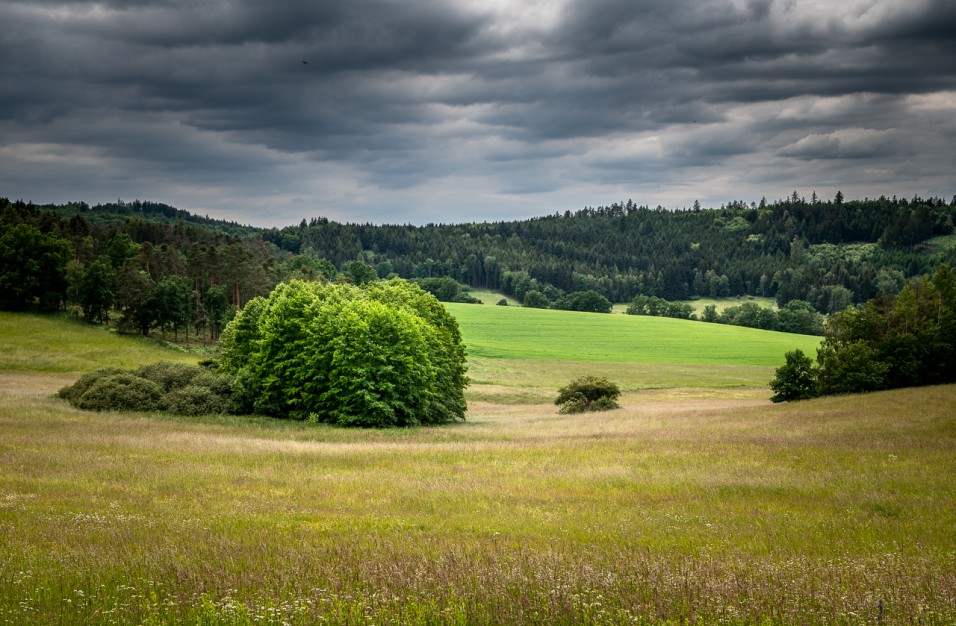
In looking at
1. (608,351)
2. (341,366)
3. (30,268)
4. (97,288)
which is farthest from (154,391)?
(608,351)

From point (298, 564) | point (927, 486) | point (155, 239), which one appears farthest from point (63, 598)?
point (155, 239)

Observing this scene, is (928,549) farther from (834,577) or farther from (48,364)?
(48,364)

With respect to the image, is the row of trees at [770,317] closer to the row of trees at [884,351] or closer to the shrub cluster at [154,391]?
the row of trees at [884,351]

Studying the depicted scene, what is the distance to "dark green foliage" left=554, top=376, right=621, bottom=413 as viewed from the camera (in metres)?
61.7

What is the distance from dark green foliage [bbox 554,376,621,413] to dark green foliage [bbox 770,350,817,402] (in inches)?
555

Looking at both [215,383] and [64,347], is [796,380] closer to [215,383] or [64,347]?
[215,383]

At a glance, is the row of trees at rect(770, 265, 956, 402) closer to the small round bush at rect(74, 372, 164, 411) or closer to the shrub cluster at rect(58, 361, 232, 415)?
the shrub cluster at rect(58, 361, 232, 415)

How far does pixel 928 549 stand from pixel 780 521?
3094 mm

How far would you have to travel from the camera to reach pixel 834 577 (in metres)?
9.01

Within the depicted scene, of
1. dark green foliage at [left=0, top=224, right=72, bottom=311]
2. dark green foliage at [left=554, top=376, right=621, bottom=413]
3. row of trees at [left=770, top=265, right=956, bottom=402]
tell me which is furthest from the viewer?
dark green foliage at [left=0, top=224, right=72, bottom=311]

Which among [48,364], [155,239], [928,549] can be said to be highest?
[155,239]

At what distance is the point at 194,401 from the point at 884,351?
5309 centimetres

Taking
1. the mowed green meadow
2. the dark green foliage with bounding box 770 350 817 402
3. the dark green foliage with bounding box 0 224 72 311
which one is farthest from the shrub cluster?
the dark green foliage with bounding box 0 224 72 311

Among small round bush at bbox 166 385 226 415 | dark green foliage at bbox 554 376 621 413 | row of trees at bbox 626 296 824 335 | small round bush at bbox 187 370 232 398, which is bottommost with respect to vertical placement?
dark green foliage at bbox 554 376 621 413
